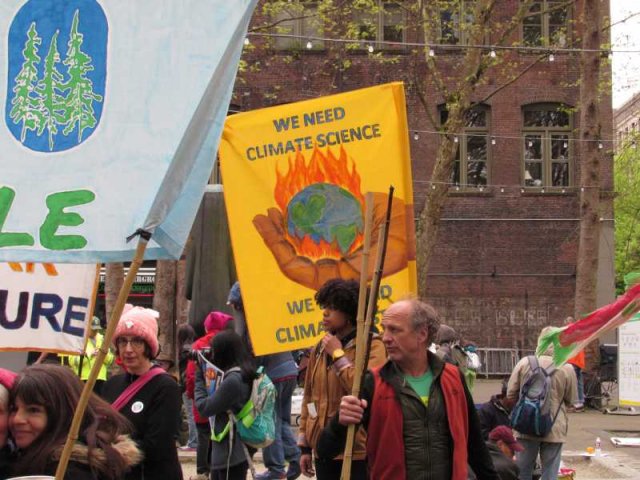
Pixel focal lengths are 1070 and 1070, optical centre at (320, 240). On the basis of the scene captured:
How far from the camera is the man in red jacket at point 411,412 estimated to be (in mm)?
4520

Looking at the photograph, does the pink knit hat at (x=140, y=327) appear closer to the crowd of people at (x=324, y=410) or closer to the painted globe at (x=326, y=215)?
the crowd of people at (x=324, y=410)

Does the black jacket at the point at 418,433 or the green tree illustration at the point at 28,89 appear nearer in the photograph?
the green tree illustration at the point at 28,89

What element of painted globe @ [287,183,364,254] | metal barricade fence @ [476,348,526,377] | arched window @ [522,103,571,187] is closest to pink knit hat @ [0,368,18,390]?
painted globe @ [287,183,364,254]

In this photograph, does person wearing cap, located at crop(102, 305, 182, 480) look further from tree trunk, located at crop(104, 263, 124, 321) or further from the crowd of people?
tree trunk, located at crop(104, 263, 124, 321)

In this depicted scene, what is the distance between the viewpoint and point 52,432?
11.6 ft

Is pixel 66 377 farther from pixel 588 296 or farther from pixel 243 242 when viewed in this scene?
pixel 588 296

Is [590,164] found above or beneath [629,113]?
beneath

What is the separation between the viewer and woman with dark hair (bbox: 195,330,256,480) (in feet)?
24.6

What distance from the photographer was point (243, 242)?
20.9ft

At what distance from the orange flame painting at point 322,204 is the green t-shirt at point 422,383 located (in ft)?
5.37

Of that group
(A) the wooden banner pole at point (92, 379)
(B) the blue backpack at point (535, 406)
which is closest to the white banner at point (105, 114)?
(A) the wooden banner pole at point (92, 379)

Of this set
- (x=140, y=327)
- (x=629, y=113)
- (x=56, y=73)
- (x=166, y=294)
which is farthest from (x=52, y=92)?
(x=629, y=113)

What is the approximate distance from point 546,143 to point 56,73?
26076 mm

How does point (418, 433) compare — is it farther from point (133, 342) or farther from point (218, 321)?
point (218, 321)
